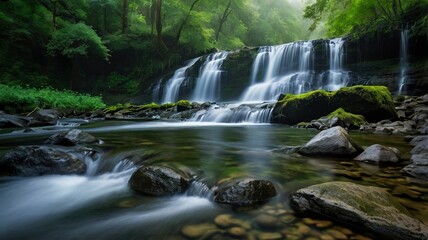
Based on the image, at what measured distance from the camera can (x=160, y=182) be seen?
2.91 m

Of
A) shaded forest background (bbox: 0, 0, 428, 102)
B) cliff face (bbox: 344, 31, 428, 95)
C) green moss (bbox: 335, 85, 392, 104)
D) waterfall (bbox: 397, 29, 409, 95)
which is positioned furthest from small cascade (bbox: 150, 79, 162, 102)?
waterfall (bbox: 397, 29, 409, 95)

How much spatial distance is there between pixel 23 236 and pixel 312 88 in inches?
596

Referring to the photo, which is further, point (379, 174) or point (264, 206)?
point (379, 174)

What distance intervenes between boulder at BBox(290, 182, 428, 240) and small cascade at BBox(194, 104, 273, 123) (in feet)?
28.4

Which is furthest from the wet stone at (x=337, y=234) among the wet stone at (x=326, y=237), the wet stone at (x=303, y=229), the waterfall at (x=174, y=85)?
the waterfall at (x=174, y=85)

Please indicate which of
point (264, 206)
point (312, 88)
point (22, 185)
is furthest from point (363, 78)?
point (22, 185)

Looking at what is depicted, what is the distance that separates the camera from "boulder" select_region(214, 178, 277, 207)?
2568 mm

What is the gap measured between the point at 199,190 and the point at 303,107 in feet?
25.8

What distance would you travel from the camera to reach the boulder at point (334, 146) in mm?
4266

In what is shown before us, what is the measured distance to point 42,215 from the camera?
2682 millimetres

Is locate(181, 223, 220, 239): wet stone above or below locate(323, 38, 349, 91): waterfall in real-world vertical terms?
below

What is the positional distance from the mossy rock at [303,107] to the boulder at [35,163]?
26.1 ft

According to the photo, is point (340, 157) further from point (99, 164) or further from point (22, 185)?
point (22, 185)

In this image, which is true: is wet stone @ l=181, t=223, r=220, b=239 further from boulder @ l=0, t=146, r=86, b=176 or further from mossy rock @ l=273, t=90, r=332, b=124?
mossy rock @ l=273, t=90, r=332, b=124
